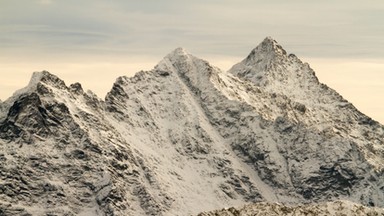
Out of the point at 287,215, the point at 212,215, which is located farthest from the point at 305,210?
the point at 212,215

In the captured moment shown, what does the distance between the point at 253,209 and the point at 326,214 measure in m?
13.1

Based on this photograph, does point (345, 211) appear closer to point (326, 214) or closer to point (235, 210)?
point (326, 214)

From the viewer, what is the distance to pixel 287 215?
16512cm

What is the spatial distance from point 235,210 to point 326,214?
15.5 meters

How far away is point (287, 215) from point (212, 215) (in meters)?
12.3

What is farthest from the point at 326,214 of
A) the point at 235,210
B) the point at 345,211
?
the point at 235,210

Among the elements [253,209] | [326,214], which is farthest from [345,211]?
[253,209]

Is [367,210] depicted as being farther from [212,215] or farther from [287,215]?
[212,215]

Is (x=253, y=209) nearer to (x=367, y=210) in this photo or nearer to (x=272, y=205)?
(x=272, y=205)

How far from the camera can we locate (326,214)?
169750mm

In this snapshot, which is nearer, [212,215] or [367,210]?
[212,215]

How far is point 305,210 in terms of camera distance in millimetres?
167750

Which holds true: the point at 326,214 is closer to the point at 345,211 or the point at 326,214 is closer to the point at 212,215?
the point at 345,211

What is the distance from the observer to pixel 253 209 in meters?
165
